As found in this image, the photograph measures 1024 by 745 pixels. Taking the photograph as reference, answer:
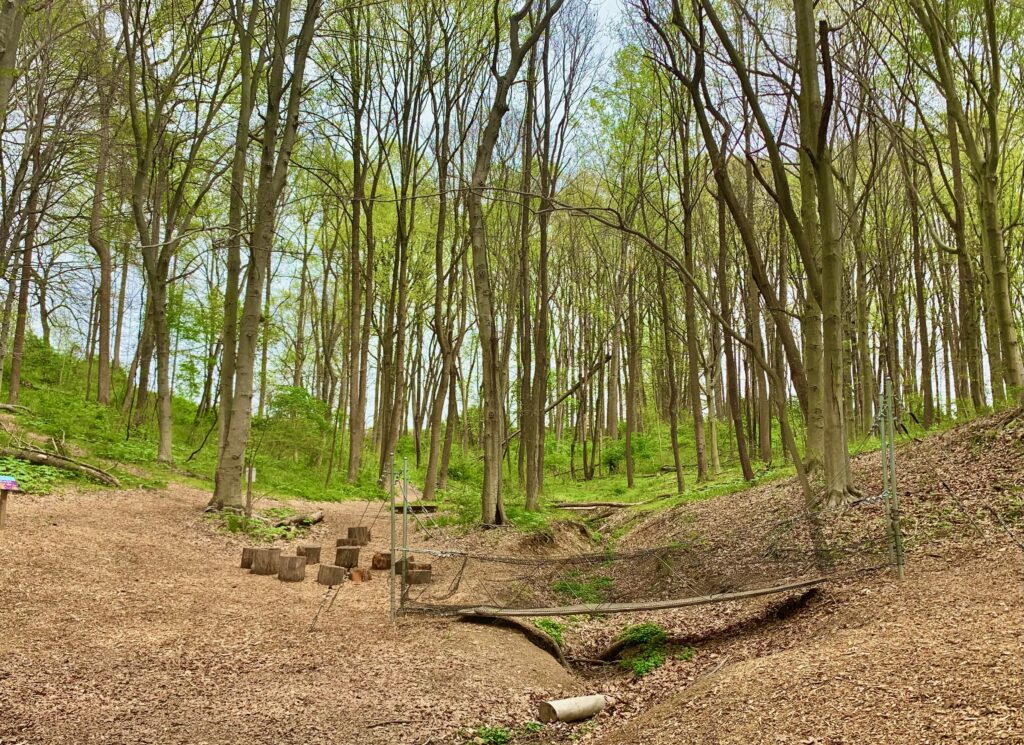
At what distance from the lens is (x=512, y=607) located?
19.1 feet

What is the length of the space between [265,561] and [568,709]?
4293 millimetres

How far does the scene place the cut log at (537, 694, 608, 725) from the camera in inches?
165

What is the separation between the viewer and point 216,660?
4.62 metres

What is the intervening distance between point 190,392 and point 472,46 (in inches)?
574

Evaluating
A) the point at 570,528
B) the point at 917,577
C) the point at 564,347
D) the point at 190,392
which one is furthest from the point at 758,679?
the point at 564,347

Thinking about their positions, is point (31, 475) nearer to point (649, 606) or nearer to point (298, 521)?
point (298, 521)

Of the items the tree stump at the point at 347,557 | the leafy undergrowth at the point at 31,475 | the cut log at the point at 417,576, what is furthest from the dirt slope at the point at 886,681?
the leafy undergrowth at the point at 31,475

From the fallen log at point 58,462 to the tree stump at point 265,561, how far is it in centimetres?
409

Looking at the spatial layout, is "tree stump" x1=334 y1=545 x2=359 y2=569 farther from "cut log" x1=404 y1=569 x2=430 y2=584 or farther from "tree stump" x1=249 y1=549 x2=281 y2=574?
"cut log" x1=404 y1=569 x2=430 y2=584

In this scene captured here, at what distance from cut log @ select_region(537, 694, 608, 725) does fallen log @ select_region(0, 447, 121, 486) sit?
835 cm

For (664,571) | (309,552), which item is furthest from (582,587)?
(309,552)

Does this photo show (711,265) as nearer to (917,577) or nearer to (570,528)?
(570,528)

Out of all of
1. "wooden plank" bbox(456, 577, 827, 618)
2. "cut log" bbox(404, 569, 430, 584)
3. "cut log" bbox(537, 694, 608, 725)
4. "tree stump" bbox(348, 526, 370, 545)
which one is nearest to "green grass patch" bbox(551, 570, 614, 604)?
"wooden plank" bbox(456, 577, 827, 618)

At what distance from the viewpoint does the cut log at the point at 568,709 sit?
4191mm
